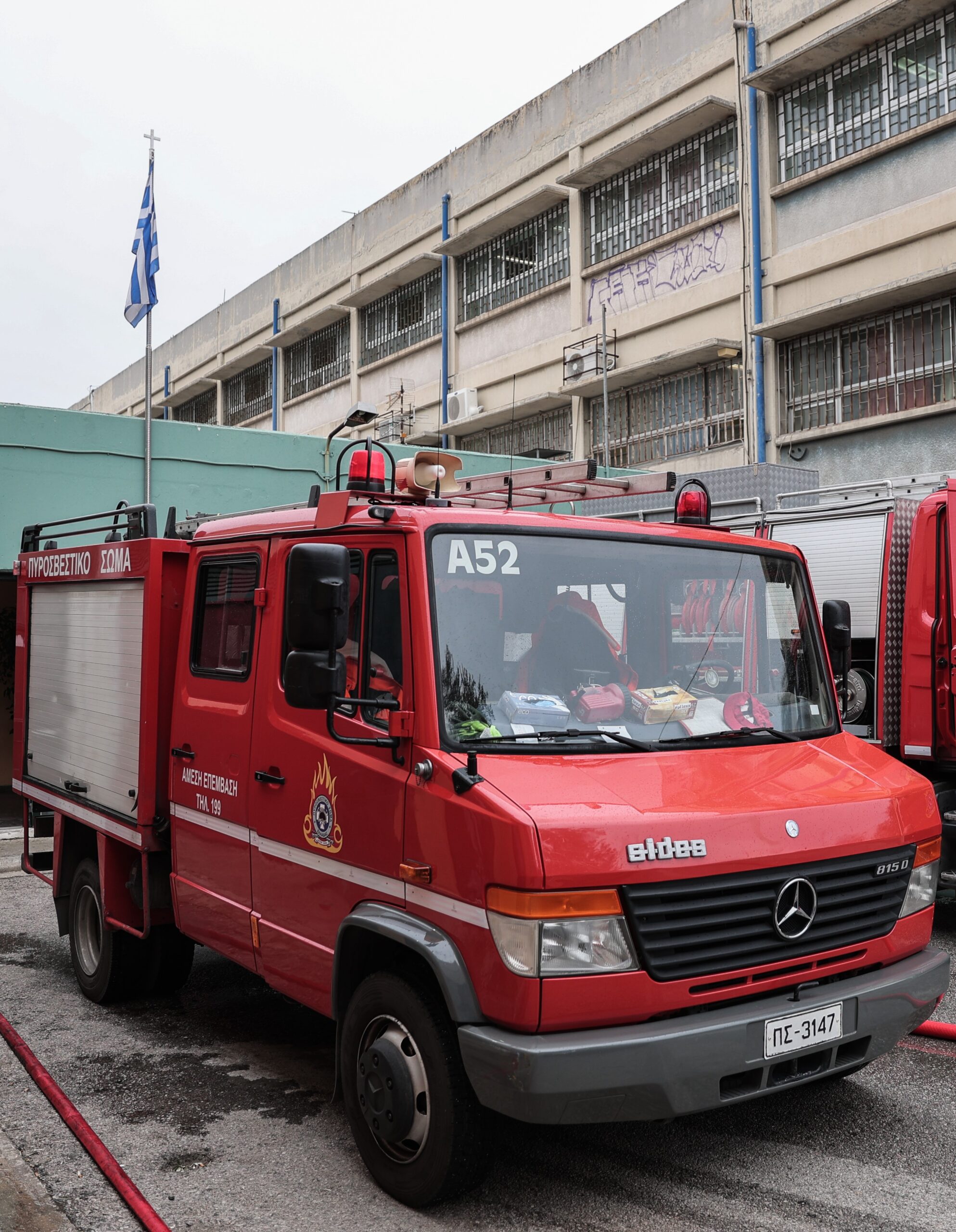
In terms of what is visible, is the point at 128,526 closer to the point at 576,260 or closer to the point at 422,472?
the point at 422,472

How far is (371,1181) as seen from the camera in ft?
12.7

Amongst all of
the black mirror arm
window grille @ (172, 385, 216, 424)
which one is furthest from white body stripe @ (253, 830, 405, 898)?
window grille @ (172, 385, 216, 424)

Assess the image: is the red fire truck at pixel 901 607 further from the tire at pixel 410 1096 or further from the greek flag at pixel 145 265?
the greek flag at pixel 145 265

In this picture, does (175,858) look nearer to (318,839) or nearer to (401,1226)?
(318,839)

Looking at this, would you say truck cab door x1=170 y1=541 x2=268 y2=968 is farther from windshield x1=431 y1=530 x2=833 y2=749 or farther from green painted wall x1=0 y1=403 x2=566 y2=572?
green painted wall x1=0 y1=403 x2=566 y2=572

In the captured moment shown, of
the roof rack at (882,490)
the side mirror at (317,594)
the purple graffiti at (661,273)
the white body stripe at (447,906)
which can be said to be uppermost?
the purple graffiti at (661,273)

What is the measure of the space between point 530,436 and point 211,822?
1868cm

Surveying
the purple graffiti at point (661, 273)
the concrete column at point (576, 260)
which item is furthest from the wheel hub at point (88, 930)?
the concrete column at point (576, 260)

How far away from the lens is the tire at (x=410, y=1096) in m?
3.47

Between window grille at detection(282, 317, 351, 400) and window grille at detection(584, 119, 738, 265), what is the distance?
969 cm

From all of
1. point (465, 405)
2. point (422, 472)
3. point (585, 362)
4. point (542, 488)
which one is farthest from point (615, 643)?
point (465, 405)

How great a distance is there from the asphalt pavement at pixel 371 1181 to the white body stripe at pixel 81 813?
3.19ft

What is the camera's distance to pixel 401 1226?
3541mm

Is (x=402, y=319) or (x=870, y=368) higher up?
(x=402, y=319)
